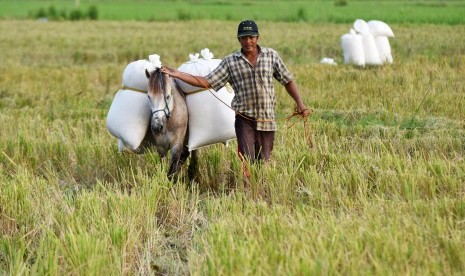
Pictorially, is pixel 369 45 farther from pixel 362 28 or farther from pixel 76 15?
pixel 76 15

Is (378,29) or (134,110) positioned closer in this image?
(134,110)

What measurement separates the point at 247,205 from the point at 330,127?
121 inches

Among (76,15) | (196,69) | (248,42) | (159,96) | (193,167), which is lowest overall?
(76,15)

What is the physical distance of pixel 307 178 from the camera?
5.02 metres

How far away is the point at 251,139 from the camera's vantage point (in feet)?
17.8

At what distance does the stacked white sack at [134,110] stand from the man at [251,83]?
18.5 inches

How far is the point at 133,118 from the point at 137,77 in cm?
33

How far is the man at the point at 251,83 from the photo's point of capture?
527 cm

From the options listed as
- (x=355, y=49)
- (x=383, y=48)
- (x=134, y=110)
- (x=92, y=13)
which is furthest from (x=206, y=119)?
(x=92, y=13)

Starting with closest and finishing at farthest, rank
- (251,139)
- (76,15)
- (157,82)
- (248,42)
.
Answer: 1. (248,42)
2. (157,82)
3. (251,139)
4. (76,15)

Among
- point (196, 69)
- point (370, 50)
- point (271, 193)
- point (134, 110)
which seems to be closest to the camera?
point (271, 193)

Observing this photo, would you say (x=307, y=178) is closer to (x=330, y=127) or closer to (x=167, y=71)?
(x=167, y=71)

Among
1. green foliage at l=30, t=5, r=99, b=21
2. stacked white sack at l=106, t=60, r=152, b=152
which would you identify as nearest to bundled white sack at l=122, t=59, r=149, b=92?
stacked white sack at l=106, t=60, r=152, b=152

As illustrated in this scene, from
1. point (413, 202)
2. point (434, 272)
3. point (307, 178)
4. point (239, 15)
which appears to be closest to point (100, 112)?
point (307, 178)
